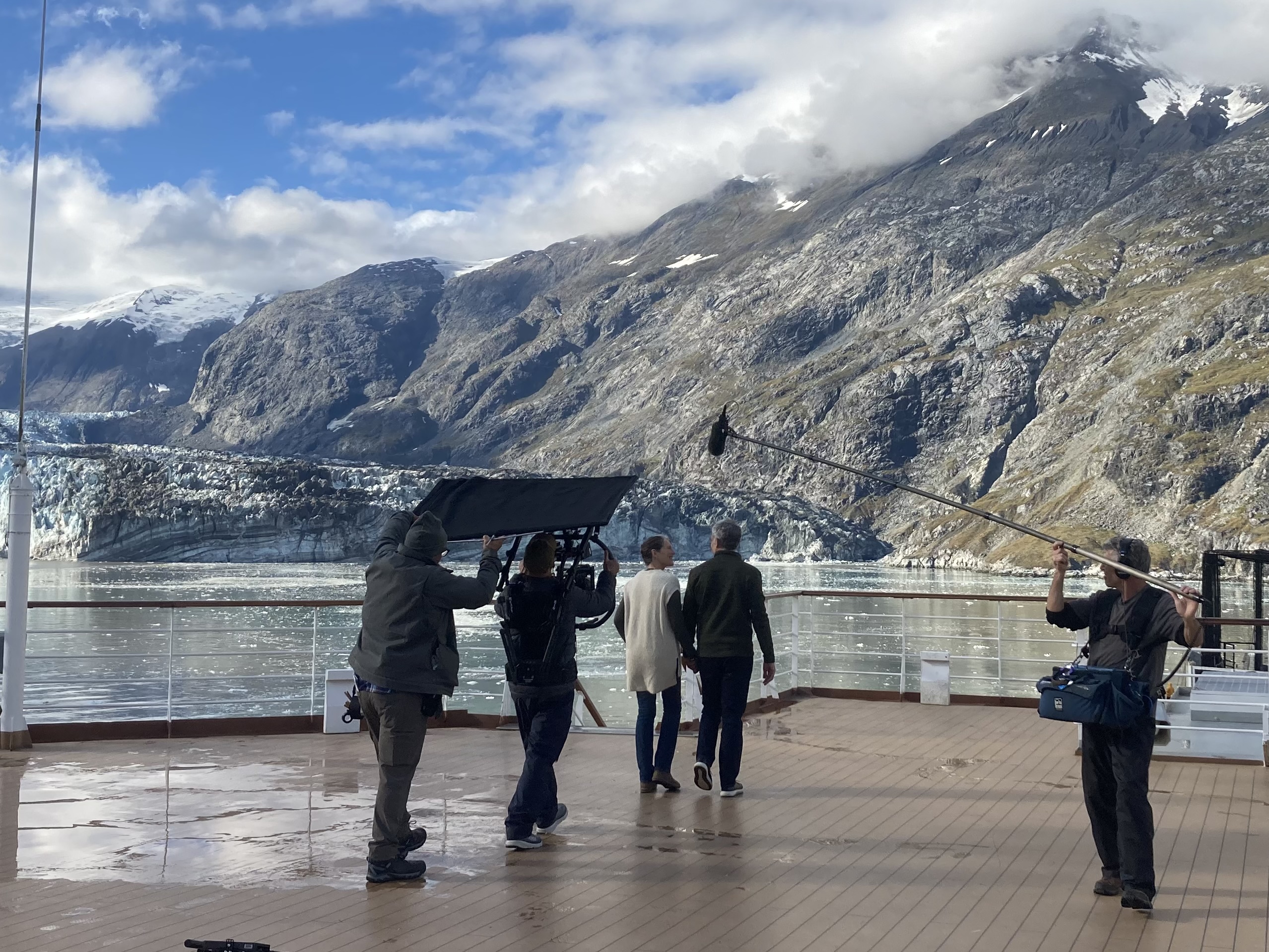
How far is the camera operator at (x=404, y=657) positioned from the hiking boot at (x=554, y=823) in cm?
90

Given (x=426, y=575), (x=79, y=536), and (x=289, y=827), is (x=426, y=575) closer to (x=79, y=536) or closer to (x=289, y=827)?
(x=289, y=827)

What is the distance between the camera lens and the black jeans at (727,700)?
22.7 ft

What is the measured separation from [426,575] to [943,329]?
175720mm

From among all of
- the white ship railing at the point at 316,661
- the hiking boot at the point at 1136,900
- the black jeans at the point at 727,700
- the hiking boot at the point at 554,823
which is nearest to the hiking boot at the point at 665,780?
the black jeans at the point at 727,700

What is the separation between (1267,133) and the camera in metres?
179

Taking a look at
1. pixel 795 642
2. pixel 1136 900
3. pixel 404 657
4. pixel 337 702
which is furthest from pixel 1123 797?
pixel 795 642

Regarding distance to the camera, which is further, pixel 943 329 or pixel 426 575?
pixel 943 329

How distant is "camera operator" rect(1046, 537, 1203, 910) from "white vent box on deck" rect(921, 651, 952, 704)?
20.9 feet

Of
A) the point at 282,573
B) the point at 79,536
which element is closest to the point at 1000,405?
the point at 282,573

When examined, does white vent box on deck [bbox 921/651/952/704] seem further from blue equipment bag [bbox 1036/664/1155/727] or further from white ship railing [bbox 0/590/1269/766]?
blue equipment bag [bbox 1036/664/1155/727]

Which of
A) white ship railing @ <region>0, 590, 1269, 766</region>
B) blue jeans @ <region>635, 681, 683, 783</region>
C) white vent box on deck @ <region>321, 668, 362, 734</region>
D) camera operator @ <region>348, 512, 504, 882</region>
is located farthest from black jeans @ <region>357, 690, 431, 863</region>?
white vent box on deck @ <region>321, 668, 362, 734</region>

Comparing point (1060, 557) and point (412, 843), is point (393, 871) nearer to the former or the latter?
point (412, 843)

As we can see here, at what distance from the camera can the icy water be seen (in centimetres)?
1897

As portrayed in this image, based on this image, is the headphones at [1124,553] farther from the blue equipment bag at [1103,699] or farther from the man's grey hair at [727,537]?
the man's grey hair at [727,537]
